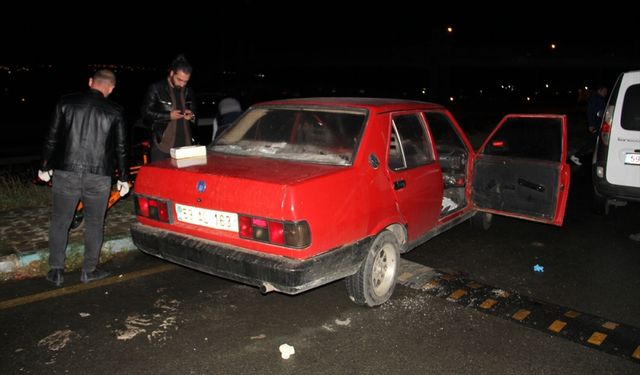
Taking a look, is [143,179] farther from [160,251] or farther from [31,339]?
[31,339]

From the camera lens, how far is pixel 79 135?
163 inches

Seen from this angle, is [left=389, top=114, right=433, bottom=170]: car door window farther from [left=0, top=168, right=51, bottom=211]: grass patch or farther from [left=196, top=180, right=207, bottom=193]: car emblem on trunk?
[left=0, top=168, right=51, bottom=211]: grass patch

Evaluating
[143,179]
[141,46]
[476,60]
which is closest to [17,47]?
[141,46]

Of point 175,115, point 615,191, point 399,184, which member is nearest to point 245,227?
point 399,184

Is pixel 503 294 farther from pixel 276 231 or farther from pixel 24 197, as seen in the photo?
pixel 24 197

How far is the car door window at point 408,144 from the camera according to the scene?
4305mm

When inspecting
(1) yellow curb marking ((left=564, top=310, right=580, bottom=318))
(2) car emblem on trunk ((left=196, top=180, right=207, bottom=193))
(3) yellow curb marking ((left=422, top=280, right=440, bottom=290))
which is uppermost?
(2) car emblem on trunk ((left=196, top=180, right=207, bottom=193))

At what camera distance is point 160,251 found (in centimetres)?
396

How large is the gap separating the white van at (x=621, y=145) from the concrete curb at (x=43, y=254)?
547cm

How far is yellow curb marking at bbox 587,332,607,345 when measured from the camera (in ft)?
11.7

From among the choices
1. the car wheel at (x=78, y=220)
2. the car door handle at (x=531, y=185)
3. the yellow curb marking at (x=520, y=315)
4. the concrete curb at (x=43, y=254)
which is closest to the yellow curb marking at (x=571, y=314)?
the yellow curb marking at (x=520, y=315)

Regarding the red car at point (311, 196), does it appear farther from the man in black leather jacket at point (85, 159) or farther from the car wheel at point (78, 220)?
the car wheel at point (78, 220)

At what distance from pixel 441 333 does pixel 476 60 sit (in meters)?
55.3

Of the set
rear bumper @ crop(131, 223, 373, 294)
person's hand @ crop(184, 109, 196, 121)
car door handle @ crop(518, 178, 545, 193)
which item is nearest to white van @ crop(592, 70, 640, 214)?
car door handle @ crop(518, 178, 545, 193)
